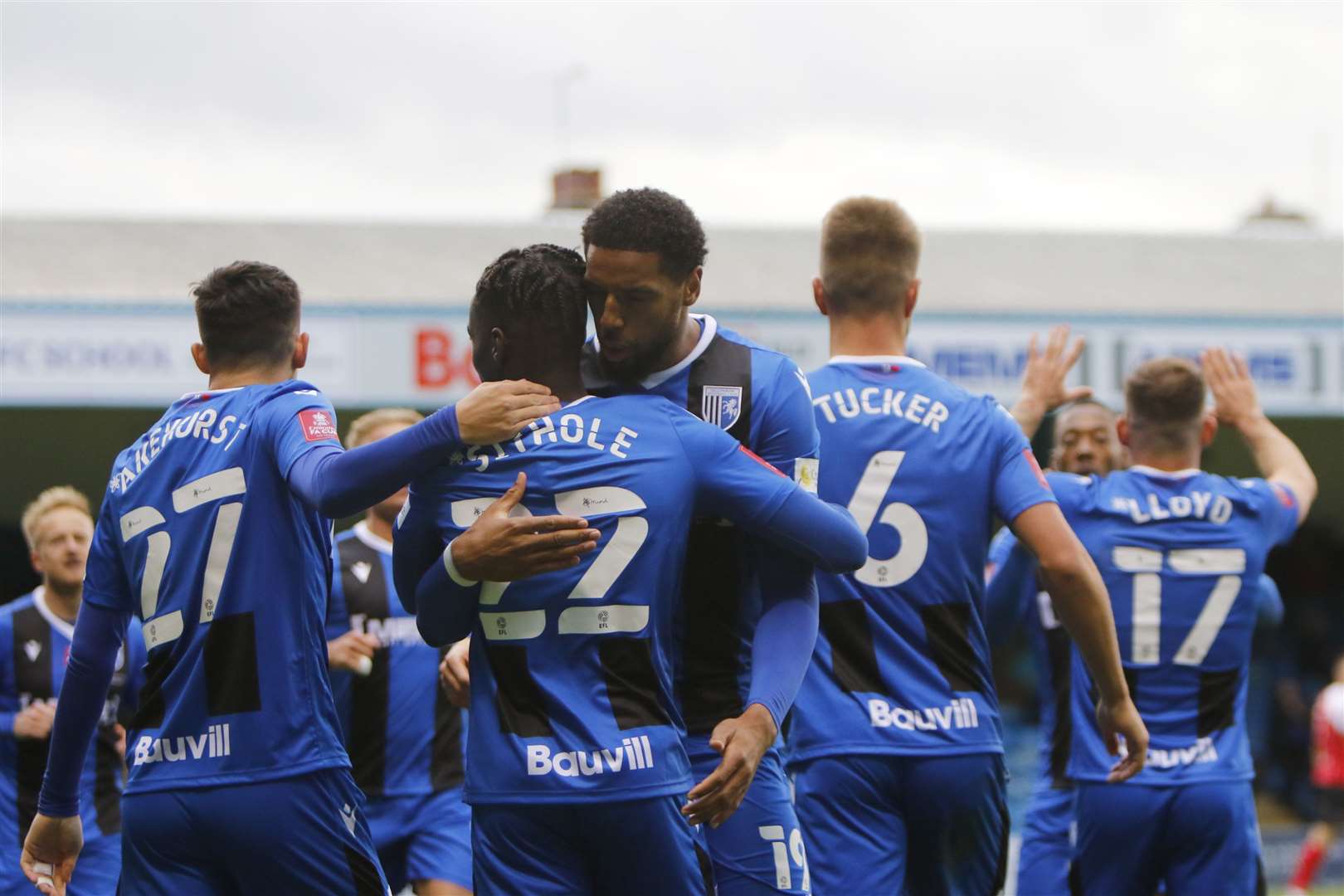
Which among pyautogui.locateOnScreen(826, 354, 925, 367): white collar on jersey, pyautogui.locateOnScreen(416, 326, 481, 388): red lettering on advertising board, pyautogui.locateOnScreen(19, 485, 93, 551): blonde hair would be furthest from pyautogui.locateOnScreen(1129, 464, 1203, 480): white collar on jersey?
pyautogui.locateOnScreen(416, 326, 481, 388): red lettering on advertising board

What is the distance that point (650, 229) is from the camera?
3621 millimetres

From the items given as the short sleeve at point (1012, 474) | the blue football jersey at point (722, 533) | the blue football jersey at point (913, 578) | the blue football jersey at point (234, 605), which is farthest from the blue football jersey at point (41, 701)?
the short sleeve at point (1012, 474)

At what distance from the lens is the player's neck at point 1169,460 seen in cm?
557

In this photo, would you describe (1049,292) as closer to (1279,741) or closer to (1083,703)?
(1279,741)

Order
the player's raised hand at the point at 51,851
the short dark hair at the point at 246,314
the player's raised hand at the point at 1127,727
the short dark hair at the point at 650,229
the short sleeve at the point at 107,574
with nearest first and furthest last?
the short dark hair at the point at 650,229
the short dark hair at the point at 246,314
the short sleeve at the point at 107,574
the player's raised hand at the point at 51,851
the player's raised hand at the point at 1127,727

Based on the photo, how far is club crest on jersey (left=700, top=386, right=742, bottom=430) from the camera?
3.84 meters

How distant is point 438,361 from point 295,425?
420 inches

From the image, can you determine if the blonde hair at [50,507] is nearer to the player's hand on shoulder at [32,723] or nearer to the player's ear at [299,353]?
the player's hand on shoulder at [32,723]

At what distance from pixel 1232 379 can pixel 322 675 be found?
10.5ft

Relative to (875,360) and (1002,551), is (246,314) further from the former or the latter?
(1002,551)

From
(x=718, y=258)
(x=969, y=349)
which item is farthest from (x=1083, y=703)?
(x=718, y=258)

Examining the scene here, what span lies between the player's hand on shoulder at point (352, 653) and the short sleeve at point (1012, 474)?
261 cm

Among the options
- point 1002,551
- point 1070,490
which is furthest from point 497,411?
point 1002,551

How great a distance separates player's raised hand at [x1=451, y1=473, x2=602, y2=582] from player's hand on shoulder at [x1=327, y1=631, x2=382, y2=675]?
289cm
